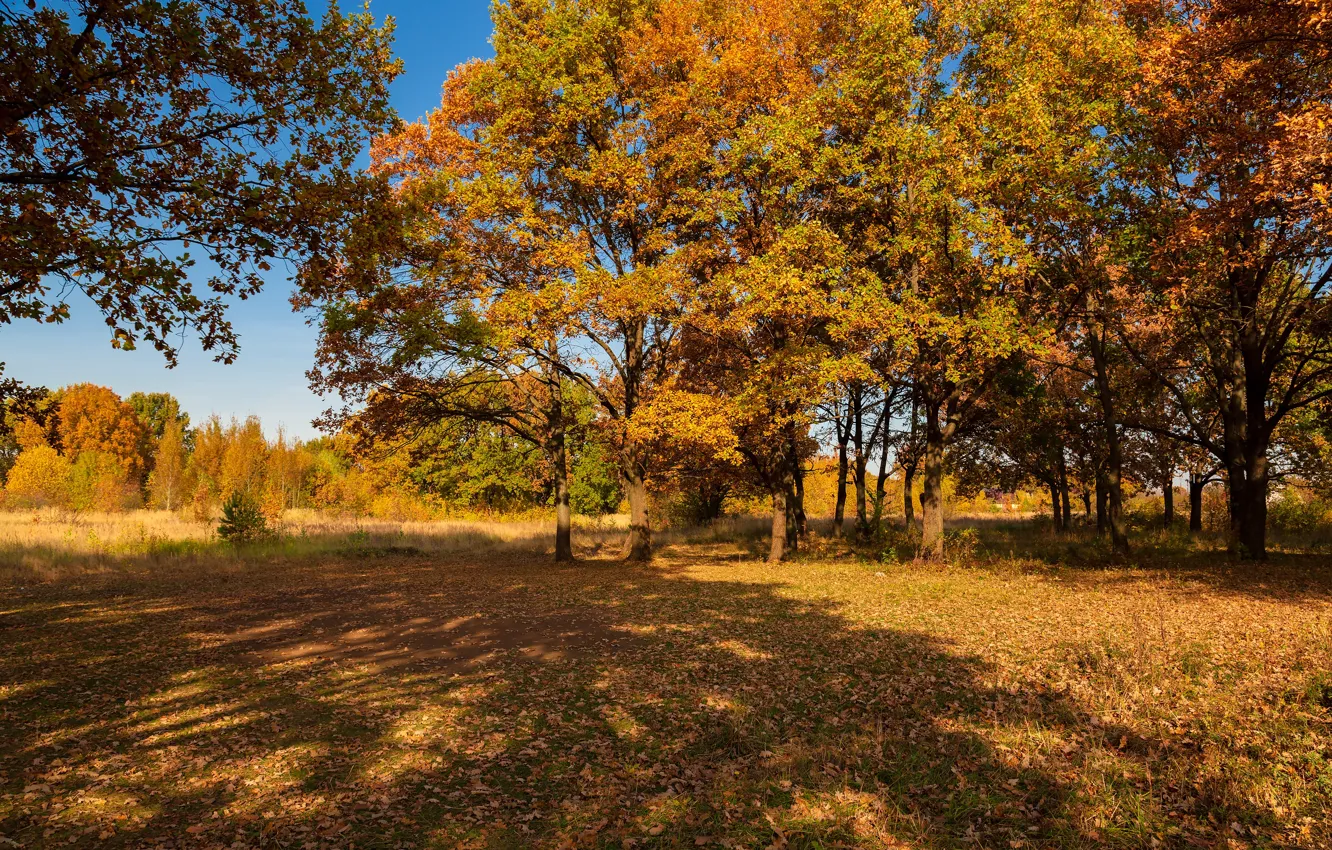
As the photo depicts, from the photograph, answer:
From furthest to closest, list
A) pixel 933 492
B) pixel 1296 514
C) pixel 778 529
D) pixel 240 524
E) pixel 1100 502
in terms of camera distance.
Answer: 1. pixel 1296 514
2. pixel 1100 502
3. pixel 240 524
4. pixel 778 529
5. pixel 933 492

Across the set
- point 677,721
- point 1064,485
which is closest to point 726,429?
point 677,721

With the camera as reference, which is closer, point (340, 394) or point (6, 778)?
point (6, 778)

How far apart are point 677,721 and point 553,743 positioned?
1373mm

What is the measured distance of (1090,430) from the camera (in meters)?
30.0

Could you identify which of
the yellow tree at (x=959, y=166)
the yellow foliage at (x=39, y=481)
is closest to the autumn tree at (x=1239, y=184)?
the yellow tree at (x=959, y=166)

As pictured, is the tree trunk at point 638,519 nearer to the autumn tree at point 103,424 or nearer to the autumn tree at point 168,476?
the autumn tree at point 168,476

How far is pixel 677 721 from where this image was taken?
7.32 metres

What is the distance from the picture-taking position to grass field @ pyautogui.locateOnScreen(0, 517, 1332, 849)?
5.06m

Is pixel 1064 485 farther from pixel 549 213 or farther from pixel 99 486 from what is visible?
pixel 99 486

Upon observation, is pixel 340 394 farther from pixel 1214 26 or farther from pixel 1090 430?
pixel 1090 430

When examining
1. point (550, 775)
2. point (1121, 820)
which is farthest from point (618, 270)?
point (1121, 820)

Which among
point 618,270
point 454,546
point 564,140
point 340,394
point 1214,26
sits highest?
point 564,140

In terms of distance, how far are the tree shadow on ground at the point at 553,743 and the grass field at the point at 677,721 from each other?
0.04 m

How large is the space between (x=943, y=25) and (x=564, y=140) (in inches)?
471
